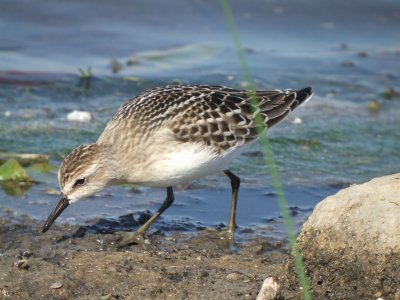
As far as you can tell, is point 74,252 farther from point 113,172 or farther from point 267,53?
point 267,53

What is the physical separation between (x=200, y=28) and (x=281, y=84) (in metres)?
2.51

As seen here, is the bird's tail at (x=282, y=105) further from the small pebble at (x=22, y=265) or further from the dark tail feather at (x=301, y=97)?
the small pebble at (x=22, y=265)


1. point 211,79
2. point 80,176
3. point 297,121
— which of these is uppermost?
point 80,176

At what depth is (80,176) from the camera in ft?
23.7

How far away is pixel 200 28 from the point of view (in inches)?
564

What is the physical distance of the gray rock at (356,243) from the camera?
5.87m

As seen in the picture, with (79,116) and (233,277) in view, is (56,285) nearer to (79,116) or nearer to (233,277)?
(233,277)

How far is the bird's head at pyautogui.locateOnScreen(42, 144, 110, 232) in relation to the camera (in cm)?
718

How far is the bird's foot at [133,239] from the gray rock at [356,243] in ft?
5.51

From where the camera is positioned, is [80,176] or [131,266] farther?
[80,176]

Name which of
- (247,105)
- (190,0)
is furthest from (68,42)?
(247,105)

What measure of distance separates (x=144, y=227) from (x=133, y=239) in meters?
0.23

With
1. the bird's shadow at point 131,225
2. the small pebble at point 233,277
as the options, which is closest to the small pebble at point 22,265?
the bird's shadow at point 131,225

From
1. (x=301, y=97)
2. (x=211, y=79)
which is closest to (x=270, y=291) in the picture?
(x=301, y=97)
